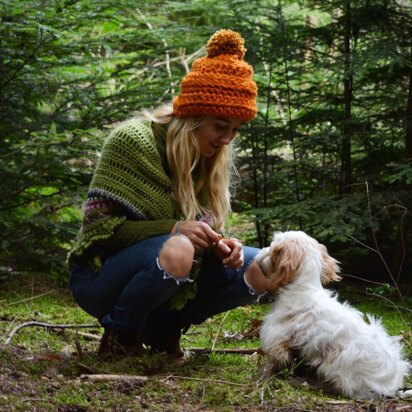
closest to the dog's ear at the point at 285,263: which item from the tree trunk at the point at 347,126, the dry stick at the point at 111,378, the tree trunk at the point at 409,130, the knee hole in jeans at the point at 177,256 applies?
the knee hole in jeans at the point at 177,256

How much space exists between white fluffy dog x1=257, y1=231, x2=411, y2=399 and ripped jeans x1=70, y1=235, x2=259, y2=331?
1.46 feet

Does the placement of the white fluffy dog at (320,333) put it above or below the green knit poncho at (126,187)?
below

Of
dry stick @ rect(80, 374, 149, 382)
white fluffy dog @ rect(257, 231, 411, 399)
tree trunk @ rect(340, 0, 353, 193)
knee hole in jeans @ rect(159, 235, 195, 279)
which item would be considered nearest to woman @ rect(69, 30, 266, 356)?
knee hole in jeans @ rect(159, 235, 195, 279)

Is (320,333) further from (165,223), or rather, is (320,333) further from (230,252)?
(165,223)

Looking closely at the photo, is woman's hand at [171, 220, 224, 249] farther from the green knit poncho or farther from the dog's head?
the dog's head

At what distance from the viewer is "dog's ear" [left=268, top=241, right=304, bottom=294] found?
373cm

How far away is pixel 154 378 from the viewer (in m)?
3.54

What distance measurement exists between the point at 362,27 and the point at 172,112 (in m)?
3.24

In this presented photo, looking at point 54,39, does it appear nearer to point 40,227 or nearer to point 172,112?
point 40,227

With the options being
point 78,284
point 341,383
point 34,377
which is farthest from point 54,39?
point 341,383

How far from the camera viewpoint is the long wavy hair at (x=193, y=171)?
409 centimetres

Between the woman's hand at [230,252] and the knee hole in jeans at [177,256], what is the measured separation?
11.2 inches

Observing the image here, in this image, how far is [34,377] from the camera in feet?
11.8

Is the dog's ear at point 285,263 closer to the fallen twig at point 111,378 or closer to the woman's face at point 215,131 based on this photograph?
the woman's face at point 215,131
